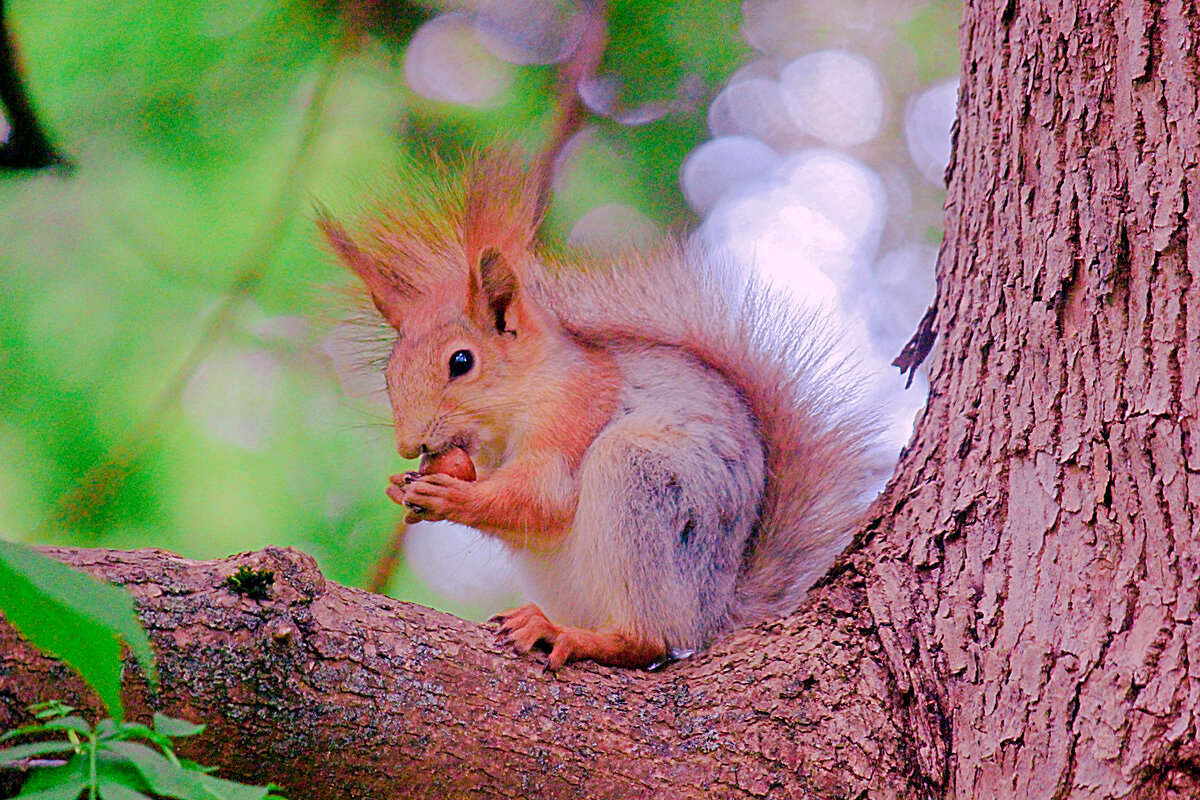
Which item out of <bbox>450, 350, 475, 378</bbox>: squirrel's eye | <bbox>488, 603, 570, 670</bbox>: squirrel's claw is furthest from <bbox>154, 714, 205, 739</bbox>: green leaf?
<bbox>450, 350, 475, 378</bbox>: squirrel's eye

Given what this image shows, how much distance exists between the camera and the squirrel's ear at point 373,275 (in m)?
2.46

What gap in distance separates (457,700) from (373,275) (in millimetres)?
1392

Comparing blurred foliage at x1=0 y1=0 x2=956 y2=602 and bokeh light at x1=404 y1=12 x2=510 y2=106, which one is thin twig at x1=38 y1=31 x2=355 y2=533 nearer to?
blurred foliage at x1=0 y1=0 x2=956 y2=602

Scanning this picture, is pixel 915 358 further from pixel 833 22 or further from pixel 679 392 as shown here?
pixel 833 22

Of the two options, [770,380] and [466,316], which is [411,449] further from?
[770,380]

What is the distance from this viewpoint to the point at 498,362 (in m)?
2.22

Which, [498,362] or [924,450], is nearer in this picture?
[924,450]

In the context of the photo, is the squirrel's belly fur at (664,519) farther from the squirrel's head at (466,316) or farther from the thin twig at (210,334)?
the thin twig at (210,334)

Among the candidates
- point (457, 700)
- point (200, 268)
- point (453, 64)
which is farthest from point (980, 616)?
point (453, 64)

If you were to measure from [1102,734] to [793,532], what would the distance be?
0.80 metres

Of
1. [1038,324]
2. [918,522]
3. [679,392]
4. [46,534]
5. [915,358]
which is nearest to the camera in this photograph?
[1038,324]

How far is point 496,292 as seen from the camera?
7.34 feet

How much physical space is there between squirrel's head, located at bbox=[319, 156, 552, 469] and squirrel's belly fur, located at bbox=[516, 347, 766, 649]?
0.95ft

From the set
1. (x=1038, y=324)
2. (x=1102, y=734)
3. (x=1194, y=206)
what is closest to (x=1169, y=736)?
(x=1102, y=734)
